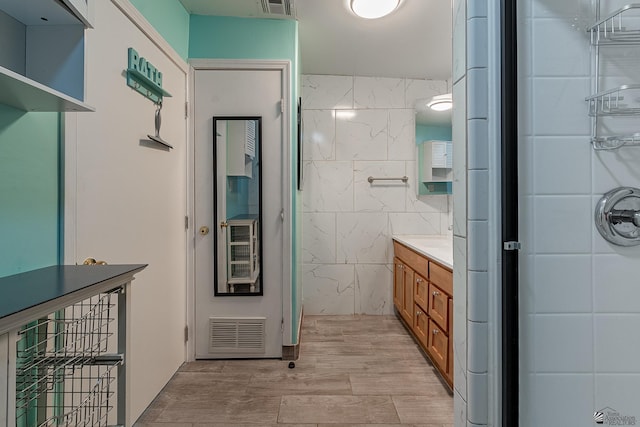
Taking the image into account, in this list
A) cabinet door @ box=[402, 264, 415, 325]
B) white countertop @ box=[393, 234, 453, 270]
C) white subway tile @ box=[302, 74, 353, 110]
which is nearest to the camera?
white countertop @ box=[393, 234, 453, 270]

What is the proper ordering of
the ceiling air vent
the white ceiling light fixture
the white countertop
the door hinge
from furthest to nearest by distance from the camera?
the white ceiling light fixture → the ceiling air vent → the white countertop → the door hinge

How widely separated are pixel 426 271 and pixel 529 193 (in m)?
1.60

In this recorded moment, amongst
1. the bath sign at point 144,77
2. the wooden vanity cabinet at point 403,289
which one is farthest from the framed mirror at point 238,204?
the wooden vanity cabinet at point 403,289

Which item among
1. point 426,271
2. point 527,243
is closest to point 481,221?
point 527,243

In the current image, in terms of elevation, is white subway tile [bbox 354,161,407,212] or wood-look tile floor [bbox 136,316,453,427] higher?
white subway tile [bbox 354,161,407,212]

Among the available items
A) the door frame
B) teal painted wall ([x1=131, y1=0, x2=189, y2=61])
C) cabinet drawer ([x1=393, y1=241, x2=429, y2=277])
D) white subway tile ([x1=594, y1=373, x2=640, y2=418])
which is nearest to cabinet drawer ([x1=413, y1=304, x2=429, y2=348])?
cabinet drawer ([x1=393, y1=241, x2=429, y2=277])

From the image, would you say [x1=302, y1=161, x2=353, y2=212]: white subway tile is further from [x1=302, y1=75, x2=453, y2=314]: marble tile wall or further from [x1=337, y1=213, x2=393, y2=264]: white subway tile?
[x1=337, y1=213, x2=393, y2=264]: white subway tile

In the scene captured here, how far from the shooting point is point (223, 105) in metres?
2.46

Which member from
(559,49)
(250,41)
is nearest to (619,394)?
(559,49)

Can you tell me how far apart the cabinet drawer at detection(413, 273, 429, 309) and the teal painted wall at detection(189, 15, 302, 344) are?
1.00 m

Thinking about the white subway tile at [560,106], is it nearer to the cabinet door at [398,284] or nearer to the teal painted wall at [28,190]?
the teal painted wall at [28,190]

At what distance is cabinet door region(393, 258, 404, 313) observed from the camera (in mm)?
3125

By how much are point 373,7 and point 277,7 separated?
26.7 inches

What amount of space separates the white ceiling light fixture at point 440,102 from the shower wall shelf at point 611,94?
247 centimetres
